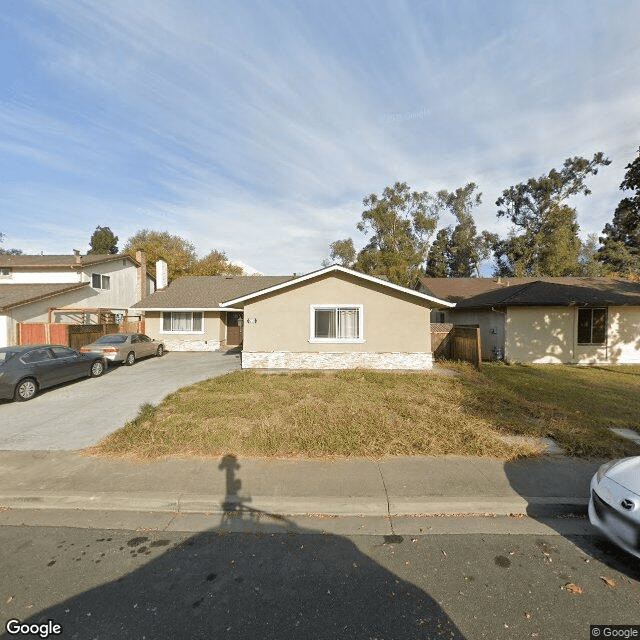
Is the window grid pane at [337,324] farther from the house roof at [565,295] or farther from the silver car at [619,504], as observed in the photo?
the silver car at [619,504]

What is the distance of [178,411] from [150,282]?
22.7m

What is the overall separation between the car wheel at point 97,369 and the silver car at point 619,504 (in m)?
13.1

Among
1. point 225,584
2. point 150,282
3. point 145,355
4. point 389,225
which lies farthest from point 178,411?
point 389,225

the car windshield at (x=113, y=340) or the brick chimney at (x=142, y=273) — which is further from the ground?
the brick chimney at (x=142, y=273)

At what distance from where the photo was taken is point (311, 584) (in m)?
2.79

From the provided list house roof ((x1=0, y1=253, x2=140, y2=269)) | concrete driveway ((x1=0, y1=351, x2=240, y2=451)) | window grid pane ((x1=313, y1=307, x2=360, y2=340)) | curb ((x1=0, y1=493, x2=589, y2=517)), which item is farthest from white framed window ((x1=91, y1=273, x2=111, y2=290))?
curb ((x1=0, y1=493, x2=589, y2=517))

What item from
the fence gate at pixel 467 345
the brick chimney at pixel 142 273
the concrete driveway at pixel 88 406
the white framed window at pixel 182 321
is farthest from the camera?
the brick chimney at pixel 142 273

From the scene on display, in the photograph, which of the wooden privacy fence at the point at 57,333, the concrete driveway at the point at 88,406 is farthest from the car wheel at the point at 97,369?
the wooden privacy fence at the point at 57,333

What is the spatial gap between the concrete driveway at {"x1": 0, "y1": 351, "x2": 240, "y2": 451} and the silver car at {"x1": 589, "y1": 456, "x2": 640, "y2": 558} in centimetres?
730

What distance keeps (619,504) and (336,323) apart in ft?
30.2

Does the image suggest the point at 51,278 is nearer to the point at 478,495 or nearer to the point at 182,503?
the point at 182,503

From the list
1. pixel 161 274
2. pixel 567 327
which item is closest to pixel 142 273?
pixel 161 274

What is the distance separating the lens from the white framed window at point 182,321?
18.1 metres

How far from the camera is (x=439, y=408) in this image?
283 inches
